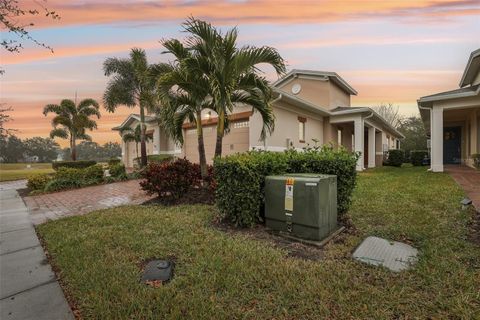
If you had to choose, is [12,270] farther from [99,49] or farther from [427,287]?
[99,49]

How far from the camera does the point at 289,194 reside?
421 cm

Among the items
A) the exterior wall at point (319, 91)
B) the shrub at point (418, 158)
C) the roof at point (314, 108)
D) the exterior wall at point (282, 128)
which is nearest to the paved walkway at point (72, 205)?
the exterior wall at point (282, 128)

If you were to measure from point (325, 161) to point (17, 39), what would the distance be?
5544 millimetres

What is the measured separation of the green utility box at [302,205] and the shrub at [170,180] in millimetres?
3542

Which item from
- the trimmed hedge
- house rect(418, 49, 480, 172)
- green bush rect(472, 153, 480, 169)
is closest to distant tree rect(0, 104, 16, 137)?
the trimmed hedge

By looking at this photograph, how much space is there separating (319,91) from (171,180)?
13.7 m

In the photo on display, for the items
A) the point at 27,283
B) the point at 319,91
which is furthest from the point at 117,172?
the point at 319,91

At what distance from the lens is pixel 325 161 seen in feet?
16.7

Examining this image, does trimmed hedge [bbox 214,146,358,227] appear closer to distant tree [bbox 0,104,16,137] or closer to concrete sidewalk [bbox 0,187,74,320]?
concrete sidewalk [bbox 0,187,74,320]

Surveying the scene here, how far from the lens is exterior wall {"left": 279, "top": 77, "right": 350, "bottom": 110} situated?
17625mm

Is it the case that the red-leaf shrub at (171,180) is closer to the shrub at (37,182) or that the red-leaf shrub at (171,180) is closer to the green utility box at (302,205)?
the green utility box at (302,205)

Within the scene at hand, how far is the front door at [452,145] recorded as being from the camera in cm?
2025

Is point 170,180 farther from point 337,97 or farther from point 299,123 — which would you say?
point 337,97

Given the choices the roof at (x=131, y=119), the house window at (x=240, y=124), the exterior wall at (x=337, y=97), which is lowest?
the house window at (x=240, y=124)
